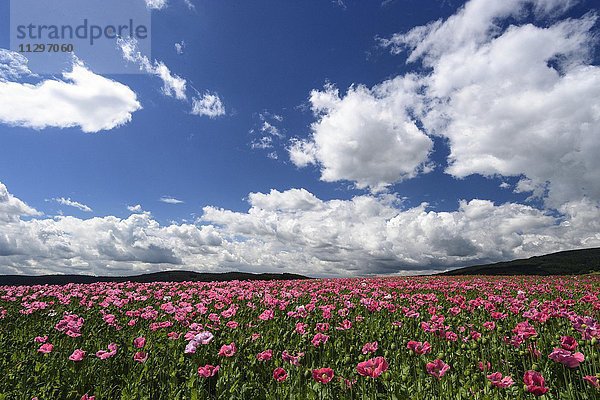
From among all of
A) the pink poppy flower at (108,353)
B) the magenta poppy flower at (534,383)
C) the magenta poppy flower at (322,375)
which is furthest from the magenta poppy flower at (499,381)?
the pink poppy flower at (108,353)

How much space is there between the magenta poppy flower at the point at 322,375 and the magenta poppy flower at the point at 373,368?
241 millimetres

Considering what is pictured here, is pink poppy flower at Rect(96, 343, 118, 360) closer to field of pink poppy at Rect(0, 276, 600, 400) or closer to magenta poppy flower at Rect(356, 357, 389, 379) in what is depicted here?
field of pink poppy at Rect(0, 276, 600, 400)

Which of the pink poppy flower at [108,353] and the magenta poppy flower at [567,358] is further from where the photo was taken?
the pink poppy flower at [108,353]

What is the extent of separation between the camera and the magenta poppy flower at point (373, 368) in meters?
2.83

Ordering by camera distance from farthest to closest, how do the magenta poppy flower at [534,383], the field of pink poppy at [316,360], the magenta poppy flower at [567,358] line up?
the field of pink poppy at [316,360] → the magenta poppy flower at [567,358] → the magenta poppy flower at [534,383]

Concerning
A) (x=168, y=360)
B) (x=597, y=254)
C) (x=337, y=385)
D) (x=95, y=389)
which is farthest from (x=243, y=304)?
(x=597, y=254)

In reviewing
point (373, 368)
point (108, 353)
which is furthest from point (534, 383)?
point (108, 353)

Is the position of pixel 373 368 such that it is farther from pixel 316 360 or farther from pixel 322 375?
pixel 316 360

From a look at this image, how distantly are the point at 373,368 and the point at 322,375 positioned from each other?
0.42m

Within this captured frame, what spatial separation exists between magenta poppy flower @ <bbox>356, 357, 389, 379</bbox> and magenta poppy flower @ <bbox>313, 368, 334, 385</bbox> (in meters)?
0.24

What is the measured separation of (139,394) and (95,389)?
0.60 metres

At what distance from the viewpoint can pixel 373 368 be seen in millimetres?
2973

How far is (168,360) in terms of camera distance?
→ 482 cm

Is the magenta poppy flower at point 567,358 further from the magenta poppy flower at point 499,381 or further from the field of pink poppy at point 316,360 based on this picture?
the magenta poppy flower at point 499,381
